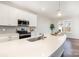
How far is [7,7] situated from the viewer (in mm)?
4273

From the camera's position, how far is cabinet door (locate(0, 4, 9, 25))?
3.98 meters

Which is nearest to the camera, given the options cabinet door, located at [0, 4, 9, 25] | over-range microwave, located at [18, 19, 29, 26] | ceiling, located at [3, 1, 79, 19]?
cabinet door, located at [0, 4, 9, 25]

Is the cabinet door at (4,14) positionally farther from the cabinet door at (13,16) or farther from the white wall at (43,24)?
the white wall at (43,24)

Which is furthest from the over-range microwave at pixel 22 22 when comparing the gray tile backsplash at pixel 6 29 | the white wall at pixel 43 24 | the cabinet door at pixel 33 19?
the white wall at pixel 43 24

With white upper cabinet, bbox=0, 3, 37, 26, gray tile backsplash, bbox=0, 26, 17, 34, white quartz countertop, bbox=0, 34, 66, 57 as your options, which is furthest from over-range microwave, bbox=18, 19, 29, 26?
white quartz countertop, bbox=0, 34, 66, 57

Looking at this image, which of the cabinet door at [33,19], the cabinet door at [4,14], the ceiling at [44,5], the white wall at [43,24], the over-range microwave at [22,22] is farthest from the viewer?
the white wall at [43,24]

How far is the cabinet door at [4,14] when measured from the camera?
398cm

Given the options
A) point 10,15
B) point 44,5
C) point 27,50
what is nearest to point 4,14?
point 10,15

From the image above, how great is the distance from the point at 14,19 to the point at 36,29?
8.32 feet

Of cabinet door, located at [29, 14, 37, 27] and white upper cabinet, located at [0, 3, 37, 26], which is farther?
cabinet door, located at [29, 14, 37, 27]

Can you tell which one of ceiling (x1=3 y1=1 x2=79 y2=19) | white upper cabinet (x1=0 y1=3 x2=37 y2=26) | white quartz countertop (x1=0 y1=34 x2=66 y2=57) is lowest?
white quartz countertop (x1=0 y1=34 x2=66 y2=57)

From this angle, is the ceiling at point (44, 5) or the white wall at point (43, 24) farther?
the white wall at point (43, 24)

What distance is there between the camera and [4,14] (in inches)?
163

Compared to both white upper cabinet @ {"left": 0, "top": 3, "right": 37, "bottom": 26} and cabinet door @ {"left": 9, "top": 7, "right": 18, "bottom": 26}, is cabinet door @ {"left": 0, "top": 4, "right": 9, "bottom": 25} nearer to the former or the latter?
white upper cabinet @ {"left": 0, "top": 3, "right": 37, "bottom": 26}
